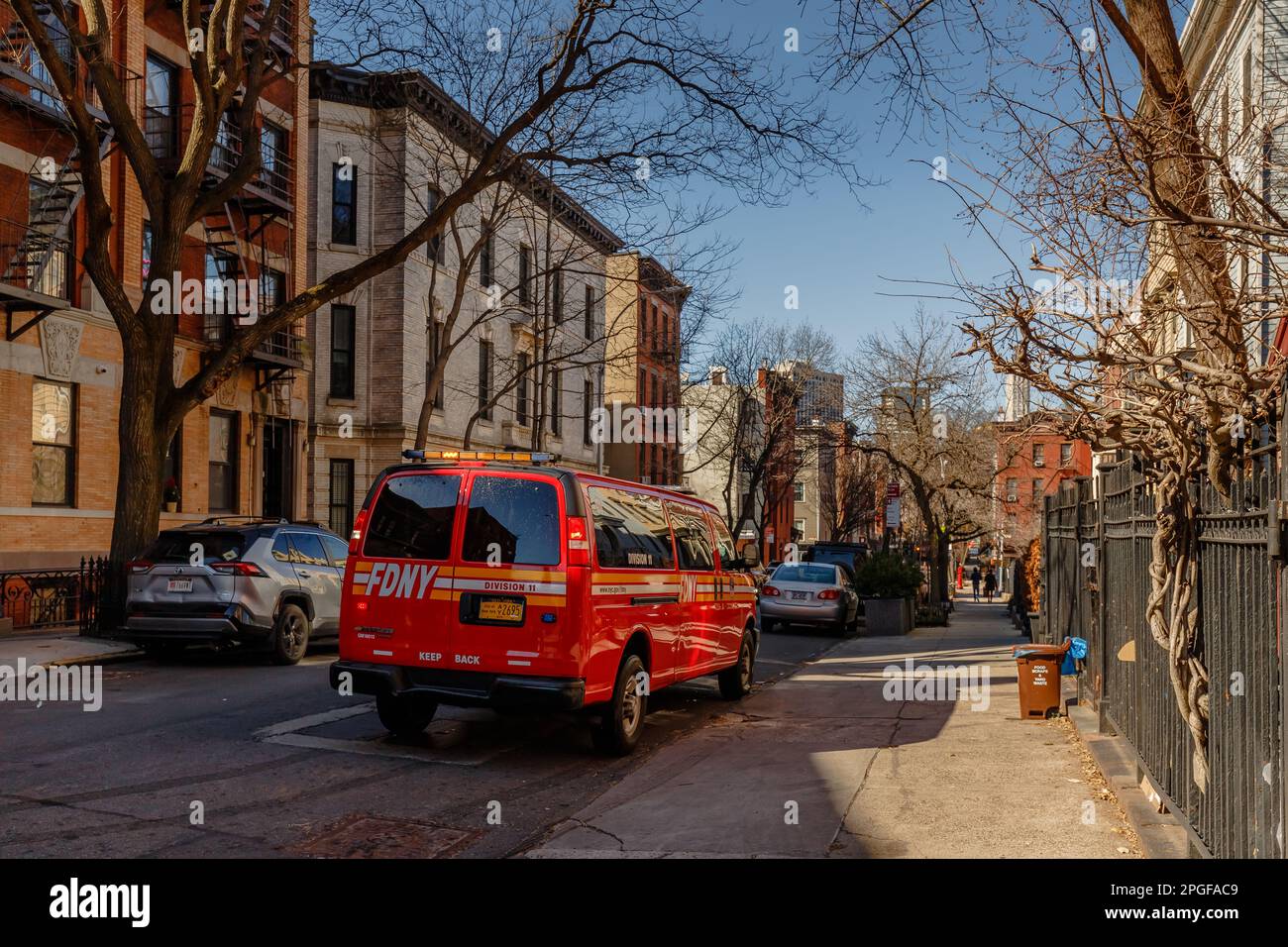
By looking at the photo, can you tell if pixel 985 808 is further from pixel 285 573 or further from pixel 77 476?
pixel 77 476

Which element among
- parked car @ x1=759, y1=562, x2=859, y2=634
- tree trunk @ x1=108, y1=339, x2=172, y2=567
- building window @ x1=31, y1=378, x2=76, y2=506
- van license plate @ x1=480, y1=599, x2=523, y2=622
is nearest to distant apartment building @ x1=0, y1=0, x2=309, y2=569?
building window @ x1=31, y1=378, x2=76, y2=506

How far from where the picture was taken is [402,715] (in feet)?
31.0

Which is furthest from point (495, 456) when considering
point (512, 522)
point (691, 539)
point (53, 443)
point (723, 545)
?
point (53, 443)

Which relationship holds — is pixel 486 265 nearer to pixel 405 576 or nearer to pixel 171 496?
pixel 171 496

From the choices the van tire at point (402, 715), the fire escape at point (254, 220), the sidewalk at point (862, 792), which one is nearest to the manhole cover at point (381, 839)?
the sidewalk at point (862, 792)

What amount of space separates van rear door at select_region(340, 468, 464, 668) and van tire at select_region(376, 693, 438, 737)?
68cm

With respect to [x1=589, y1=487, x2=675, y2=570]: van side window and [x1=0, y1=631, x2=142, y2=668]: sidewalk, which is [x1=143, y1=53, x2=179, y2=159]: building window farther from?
[x1=589, y1=487, x2=675, y2=570]: van side window

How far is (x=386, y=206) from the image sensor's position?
31.8 metres

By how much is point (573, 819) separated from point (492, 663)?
1776 mm

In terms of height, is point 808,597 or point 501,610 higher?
point 501,610

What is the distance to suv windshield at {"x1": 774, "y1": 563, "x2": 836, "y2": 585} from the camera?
23.6 m

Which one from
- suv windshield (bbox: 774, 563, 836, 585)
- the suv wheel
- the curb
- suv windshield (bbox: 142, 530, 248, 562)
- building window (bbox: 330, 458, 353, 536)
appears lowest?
the curb

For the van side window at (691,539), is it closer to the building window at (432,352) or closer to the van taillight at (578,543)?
the van taillight at (578,543)

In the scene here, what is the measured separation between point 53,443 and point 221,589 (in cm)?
979
